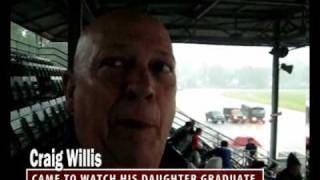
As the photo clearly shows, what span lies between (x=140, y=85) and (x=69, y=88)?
15 centimetres

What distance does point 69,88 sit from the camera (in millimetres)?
812

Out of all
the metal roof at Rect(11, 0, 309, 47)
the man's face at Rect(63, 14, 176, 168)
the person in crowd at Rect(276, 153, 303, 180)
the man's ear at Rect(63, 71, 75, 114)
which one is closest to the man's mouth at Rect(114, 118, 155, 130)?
the man's face at Rect(63, 14, 176, 168)

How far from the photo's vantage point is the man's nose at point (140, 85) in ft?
2.54

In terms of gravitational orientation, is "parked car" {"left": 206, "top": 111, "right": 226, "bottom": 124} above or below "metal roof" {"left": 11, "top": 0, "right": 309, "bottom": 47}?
below

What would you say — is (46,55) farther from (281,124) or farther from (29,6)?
(281,124)

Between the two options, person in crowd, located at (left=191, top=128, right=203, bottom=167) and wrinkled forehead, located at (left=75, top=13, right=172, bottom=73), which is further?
person in crowd, located at (left=191, top=128, right=203, bottom=167)

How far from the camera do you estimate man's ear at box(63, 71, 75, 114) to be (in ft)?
2.64

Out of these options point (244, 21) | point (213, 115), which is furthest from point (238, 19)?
point (213, 115)

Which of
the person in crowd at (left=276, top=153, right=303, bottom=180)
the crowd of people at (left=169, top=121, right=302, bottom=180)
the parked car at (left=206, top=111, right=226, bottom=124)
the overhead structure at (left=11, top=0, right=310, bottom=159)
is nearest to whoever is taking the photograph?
the crowd of people at (left=169, top=121, right=302, bottom=180)

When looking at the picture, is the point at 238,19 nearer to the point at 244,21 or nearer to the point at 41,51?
the point at 244,21
